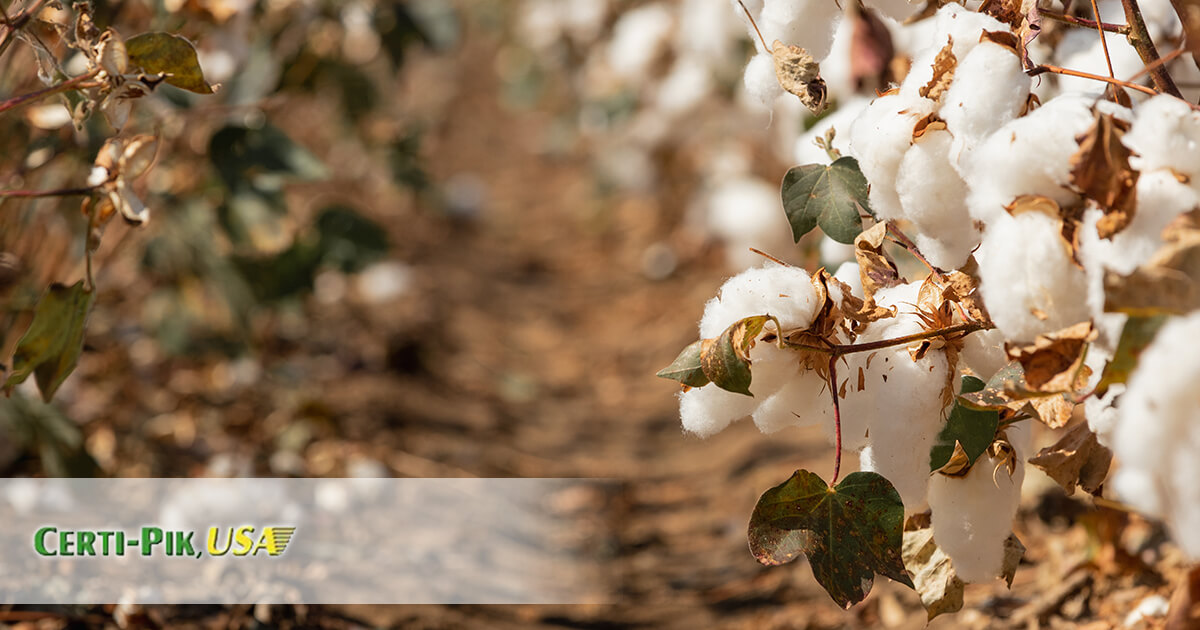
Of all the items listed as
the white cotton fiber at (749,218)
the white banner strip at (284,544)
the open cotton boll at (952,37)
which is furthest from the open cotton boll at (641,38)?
the open cotton boll at (952,37)

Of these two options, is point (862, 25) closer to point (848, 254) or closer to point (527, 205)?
point (848, 254)

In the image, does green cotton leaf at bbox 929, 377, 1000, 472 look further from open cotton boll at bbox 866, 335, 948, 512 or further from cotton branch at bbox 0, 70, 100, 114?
cotton branch at bbox 0, 70, 100, 114

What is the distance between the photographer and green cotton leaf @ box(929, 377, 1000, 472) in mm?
724

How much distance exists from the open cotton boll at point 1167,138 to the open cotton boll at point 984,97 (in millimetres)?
88

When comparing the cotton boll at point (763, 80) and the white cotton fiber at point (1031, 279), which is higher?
the cotton boll at point (763, 80)

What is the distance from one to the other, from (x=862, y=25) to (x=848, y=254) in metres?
0.30

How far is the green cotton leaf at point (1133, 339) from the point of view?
56cm

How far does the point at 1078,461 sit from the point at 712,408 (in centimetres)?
29

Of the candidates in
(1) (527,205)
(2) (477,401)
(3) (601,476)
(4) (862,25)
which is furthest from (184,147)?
(1) (527,205)

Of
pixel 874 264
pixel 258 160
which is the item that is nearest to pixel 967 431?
pixel 874 264

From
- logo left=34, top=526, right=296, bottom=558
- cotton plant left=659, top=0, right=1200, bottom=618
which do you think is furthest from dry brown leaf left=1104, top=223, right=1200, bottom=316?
logo left=34, top=526, right=296, bottom=558

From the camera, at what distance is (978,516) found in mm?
785

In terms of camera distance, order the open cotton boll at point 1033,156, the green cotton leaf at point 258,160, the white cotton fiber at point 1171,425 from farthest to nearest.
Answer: the green cotton leaf at point 258,160
the open cotton boll at point 1033,156
the white cotton fiber at point 1171,425

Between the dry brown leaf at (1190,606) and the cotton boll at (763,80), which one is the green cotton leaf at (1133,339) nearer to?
the dry brown leaf at (1190,606)
